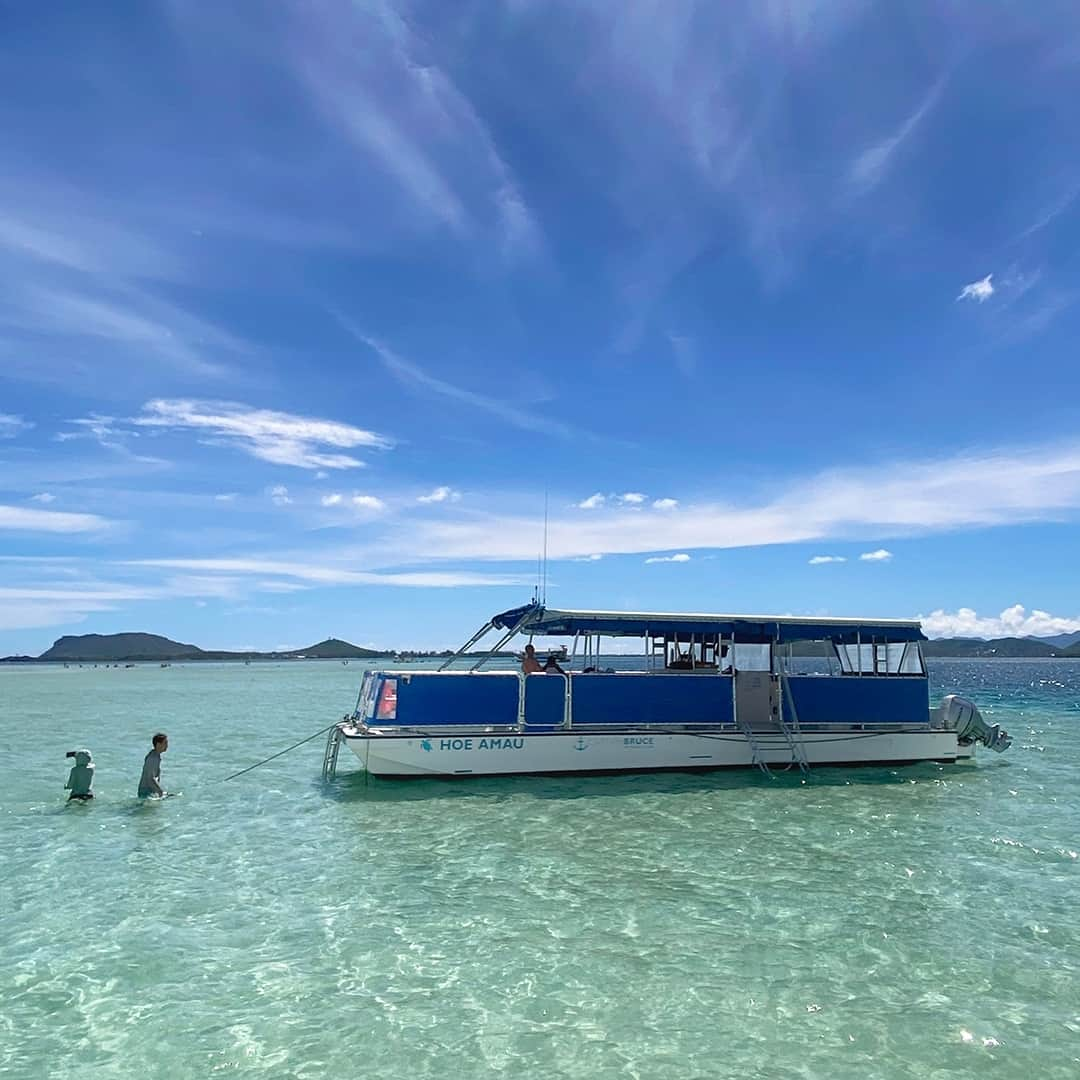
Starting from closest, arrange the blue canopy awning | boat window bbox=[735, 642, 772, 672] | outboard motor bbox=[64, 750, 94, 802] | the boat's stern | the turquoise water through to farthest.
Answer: the turquoise water → outboard motor bbox=[64, 750, 94, 802] → the blue canopy awning → boat window bbox=[735, 642, 772, 672] → the boat's stern

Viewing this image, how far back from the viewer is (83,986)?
10.1m

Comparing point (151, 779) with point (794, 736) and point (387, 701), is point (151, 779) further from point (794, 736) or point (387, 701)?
point (794, 736)

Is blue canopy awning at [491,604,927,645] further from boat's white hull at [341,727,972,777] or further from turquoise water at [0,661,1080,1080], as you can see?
turquoise water at [0,661,1080,1080]

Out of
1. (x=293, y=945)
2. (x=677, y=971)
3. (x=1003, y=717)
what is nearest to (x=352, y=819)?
(x=293, y=945)

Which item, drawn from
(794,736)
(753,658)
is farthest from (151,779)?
(794,736)

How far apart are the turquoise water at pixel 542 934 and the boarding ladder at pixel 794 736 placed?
98.0 inches

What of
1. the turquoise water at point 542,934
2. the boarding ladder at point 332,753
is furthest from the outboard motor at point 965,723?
the boarding ladder at point 332,753

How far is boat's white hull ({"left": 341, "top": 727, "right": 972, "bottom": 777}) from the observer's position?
2278 centimetres

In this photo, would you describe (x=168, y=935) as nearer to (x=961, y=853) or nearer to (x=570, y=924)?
(x=570, y=924)

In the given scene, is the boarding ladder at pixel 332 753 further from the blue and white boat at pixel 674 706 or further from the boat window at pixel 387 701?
the boat window at pixel 387 701

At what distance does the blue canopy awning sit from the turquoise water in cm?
490

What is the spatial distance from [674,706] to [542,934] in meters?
13.8

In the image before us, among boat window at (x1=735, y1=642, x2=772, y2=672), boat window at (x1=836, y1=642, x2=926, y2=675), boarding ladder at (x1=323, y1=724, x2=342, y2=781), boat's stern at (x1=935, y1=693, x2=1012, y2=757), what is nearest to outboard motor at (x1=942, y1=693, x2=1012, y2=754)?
boat's stern at (x1=935, y1=693, x2=1012, y2=757)

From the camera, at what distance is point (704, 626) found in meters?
25.1
